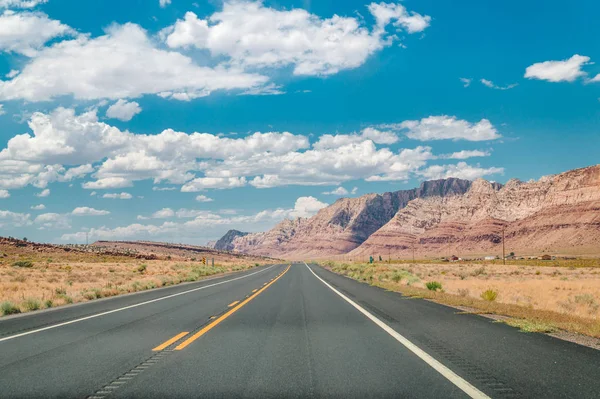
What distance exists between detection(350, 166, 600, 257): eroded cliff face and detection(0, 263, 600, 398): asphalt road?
120816 mm

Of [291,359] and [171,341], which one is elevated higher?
[291,359]

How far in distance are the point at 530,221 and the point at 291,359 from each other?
15408 cm

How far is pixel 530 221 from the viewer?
144875 millimetres

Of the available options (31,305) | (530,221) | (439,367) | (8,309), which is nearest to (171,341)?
(439,367)

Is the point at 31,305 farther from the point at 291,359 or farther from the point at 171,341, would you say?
the point at 291,359

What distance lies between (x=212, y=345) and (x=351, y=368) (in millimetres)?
2895

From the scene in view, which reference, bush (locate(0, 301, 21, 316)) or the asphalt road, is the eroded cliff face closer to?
the asphalt road

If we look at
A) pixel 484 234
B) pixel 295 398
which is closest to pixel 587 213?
pixel 484 234

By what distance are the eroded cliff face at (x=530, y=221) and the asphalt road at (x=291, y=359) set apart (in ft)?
396

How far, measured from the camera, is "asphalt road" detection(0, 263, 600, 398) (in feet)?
17.9

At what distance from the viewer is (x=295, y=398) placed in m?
5.12

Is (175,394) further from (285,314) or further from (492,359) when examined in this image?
(285,314)

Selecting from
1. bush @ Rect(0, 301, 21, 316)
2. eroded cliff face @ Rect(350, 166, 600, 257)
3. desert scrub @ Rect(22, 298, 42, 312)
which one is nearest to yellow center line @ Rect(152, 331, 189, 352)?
bush @ Rect(0, 301, 21, 316)

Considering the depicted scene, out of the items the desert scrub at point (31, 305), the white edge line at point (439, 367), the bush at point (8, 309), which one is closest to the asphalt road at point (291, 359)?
the white edge line at point (439, 367)
